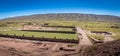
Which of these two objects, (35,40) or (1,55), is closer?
(1,55)

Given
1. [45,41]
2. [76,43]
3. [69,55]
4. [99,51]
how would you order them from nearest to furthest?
[99,51] → [69,55] → [76,43] → [45,41]

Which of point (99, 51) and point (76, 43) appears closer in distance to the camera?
point (99, 51)

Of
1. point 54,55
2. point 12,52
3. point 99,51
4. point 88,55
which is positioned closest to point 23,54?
point 12,52

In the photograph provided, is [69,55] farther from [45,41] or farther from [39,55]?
[45,41]

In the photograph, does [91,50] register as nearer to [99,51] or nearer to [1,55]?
[99,51]

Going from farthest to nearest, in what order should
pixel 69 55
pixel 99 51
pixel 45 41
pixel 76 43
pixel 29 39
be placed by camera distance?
1. pixel 29 39
2. pixel 45 41
3. pixel 76 43
4. pixel 69 55
5. pixel 99 51

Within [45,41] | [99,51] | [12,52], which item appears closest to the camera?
[99,51]

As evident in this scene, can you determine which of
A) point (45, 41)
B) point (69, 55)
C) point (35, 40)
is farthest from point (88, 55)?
point (35, 40)

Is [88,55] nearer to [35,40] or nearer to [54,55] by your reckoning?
[54,55]

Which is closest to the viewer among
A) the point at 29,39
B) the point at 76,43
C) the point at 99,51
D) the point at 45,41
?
the point at 99,51
